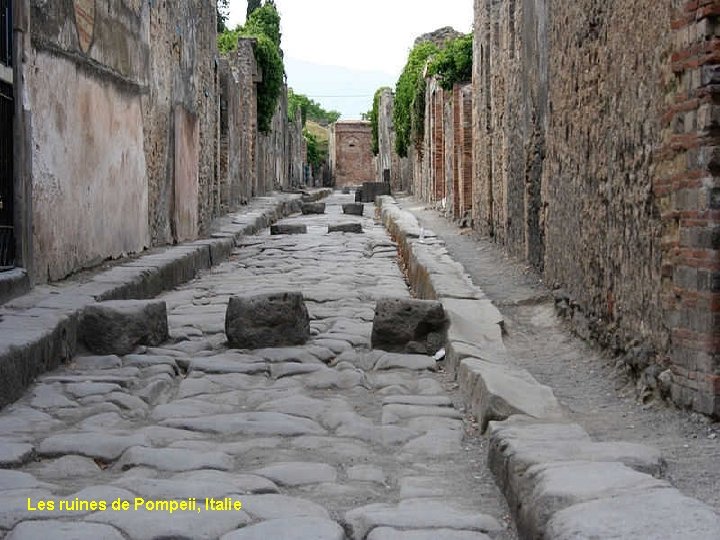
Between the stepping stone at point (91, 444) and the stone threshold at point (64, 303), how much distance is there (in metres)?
0.65

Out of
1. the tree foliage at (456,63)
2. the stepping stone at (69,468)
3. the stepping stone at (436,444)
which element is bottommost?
the stepping stone at (436,444)

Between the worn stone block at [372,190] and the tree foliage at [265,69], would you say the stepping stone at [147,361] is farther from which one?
the worn stone block at [372,190]

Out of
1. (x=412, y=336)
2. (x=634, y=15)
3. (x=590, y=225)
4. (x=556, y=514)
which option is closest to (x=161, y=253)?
→ (x=412, y=336)

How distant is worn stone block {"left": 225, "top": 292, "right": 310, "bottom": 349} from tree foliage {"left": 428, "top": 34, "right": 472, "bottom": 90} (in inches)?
497

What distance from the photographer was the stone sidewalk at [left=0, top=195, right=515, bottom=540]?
9.59 ft

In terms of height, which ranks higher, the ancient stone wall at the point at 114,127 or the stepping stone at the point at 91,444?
the ancient stone wall at the point at 114,127

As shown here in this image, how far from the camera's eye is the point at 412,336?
5859 millimetres

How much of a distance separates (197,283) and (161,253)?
0.58 metres

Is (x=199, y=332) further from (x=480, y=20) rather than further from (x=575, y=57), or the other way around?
(x=480, y=20)

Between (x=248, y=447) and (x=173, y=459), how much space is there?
0.34m

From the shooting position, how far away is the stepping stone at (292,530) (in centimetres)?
277

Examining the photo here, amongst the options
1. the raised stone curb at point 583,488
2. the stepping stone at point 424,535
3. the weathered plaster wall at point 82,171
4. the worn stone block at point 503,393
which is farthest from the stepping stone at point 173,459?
the weathered plaster wall at point 82,171

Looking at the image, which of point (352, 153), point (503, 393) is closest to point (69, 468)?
point (503, 393)
